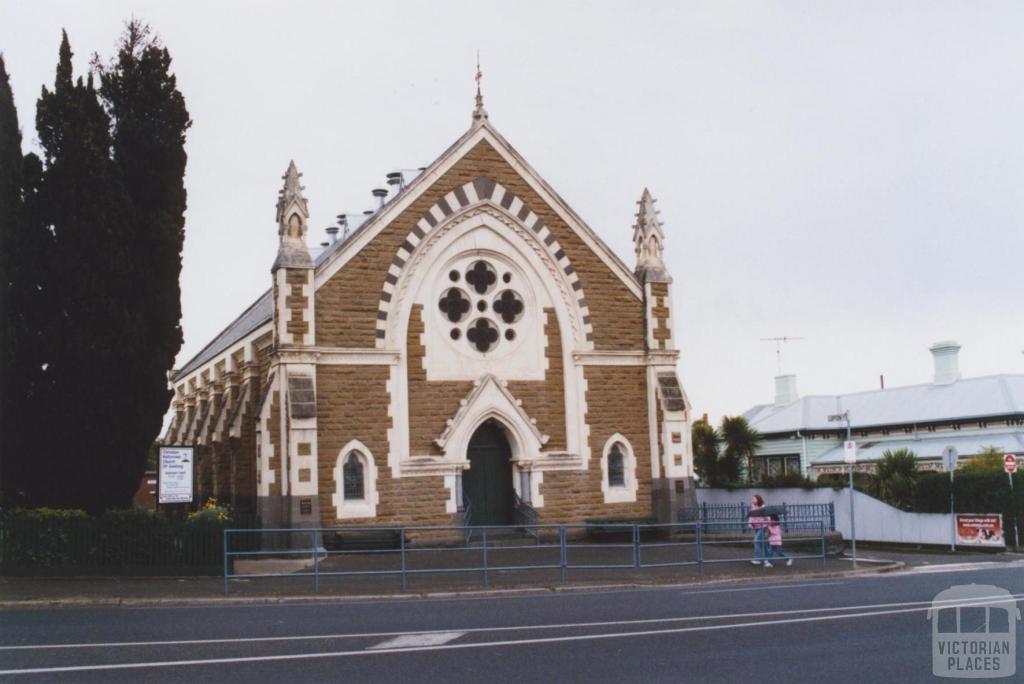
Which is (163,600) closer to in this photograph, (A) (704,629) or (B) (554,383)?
(A) (704,629)

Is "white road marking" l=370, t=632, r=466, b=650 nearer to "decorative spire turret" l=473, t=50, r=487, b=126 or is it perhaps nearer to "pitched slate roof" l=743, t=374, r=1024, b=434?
"decorative spire turret" l=473, t=50, r=487, b=126

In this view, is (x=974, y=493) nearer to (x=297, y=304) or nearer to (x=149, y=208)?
(x=297, y=304)

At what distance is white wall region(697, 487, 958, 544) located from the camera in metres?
30.7

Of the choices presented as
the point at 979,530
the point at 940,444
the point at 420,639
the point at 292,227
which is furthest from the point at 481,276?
the point at 940,444

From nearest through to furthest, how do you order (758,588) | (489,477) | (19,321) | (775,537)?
(758,588)
(19,321)
(775,537)
(489,477)

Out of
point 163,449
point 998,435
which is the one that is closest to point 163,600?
point 163,449

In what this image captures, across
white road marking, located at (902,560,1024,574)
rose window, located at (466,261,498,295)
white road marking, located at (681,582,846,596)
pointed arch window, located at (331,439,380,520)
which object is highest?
rose window, located at (466,261,498,295)

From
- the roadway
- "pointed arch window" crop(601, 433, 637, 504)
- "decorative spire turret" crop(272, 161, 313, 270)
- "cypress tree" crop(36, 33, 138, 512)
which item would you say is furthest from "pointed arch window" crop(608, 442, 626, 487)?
"cypress tree" crop(36, 33, 138, 512)

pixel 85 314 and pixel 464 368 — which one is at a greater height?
pixel 85 314

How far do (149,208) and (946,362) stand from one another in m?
38.3

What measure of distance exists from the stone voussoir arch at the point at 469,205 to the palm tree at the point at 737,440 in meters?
14.2

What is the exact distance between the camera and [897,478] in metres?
33.0

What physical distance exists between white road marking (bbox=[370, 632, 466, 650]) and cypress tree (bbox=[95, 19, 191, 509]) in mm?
11625

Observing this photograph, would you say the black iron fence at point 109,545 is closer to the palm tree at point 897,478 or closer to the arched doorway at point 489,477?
the arched doorway at point 489,477
